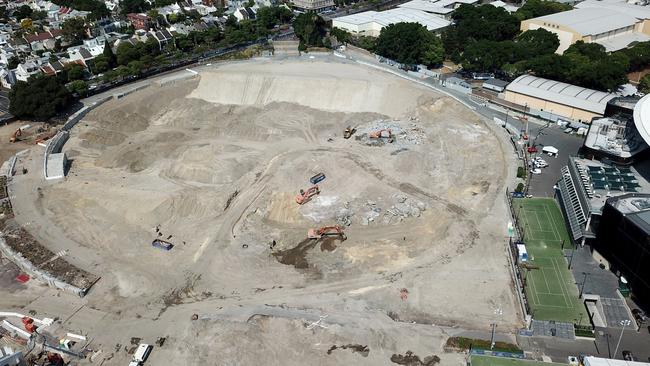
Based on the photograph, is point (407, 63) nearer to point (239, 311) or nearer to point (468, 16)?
point (468, 16)

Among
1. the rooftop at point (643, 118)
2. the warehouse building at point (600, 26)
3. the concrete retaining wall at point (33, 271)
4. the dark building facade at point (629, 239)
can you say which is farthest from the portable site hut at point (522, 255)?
the warehouse building at point (600, 26)

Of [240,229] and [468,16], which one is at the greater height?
[468,16]

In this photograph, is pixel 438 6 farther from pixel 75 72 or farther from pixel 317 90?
pixel 75 72

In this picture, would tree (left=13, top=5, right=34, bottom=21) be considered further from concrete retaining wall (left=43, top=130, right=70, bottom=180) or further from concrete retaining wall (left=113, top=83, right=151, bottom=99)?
concrete retaining wall (left=43, top=130, right=70, bottom=180)

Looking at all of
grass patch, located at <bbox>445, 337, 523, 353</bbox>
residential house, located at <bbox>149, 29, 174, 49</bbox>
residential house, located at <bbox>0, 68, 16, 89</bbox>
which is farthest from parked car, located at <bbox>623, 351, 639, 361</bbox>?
residential house, located at <bbox>0, 68, 16, 89</bbox>

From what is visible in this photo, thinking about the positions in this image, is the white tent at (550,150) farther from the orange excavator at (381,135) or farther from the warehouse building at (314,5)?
the warehouse building at (314,5)

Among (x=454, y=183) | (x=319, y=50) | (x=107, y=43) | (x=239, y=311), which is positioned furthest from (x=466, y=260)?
(x=107, y=43)

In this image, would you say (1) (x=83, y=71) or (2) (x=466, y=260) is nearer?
(2) (x=466, y=260)

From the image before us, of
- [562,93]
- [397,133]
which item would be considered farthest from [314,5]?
[562,93]
